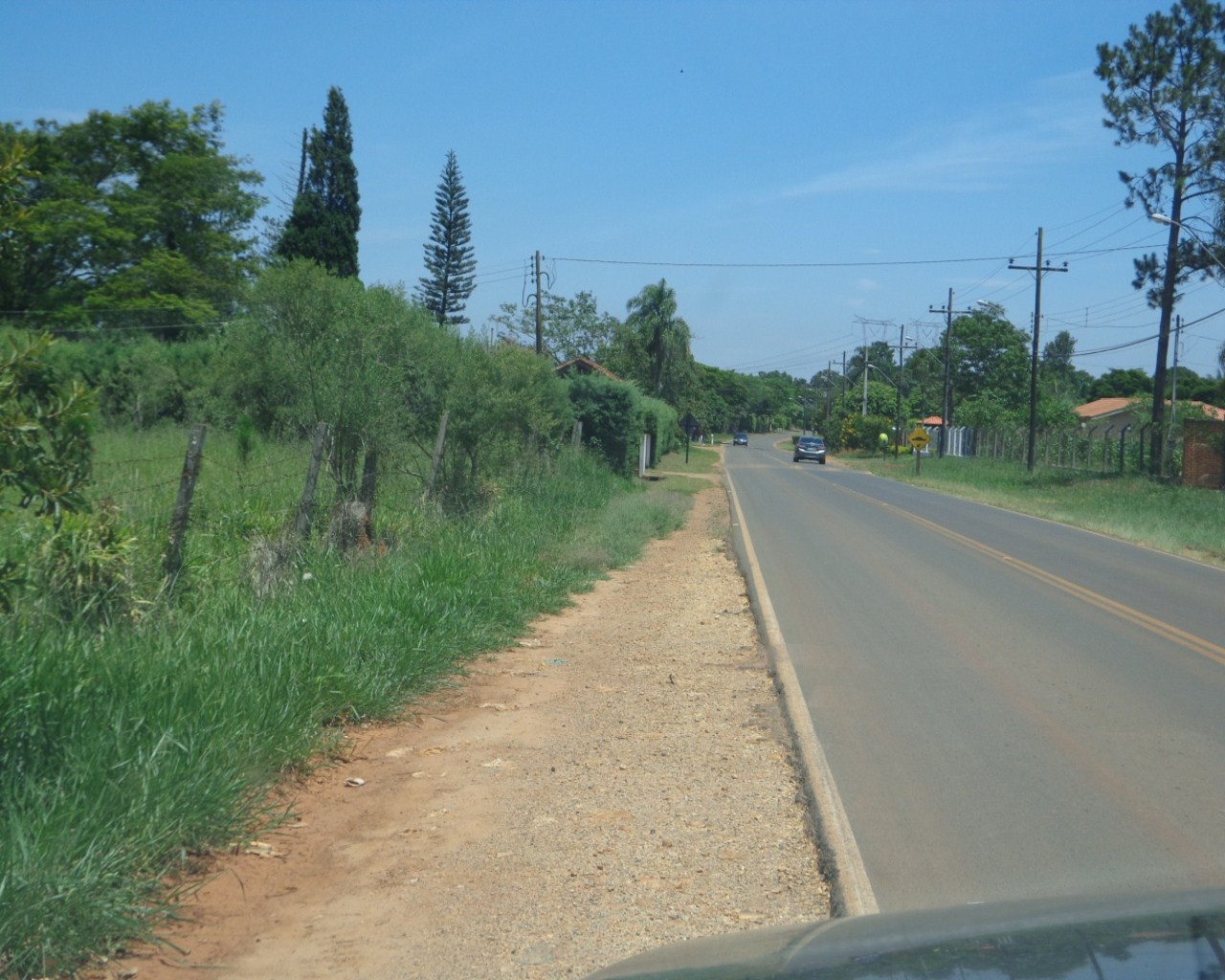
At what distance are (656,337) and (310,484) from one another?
2150 inches

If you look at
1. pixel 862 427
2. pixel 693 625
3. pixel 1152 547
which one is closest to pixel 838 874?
pixel 693 625

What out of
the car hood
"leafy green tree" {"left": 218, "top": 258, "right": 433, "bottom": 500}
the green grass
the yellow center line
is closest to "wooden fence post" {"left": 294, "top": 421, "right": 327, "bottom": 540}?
"leafy green tree" {"left": 218, "top": 258, "right": 433, "bottom": 500}

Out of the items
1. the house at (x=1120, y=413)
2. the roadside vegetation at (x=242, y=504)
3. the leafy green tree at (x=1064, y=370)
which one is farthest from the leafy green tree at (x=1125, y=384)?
the roadside vegetation at (x=242, y=504)

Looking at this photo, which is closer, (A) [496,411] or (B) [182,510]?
(B) [182,510]

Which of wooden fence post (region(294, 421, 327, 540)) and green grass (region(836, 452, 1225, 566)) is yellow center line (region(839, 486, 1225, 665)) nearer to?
green grass (region(836, 452, 1225, 566))

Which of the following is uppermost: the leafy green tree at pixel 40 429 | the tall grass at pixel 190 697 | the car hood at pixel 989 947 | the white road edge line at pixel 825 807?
the leafy green tree at pixel 40 429

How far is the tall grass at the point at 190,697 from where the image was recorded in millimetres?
4332

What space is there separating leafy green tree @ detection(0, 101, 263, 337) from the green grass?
96.5ft

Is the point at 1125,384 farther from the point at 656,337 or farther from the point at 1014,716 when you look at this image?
the point at 1014,716

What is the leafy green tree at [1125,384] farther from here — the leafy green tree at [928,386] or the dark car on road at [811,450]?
the dark car on road at [811,450]

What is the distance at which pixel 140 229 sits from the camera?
44.4 m

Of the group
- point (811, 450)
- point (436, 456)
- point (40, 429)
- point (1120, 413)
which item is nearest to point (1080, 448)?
point (811, 450)

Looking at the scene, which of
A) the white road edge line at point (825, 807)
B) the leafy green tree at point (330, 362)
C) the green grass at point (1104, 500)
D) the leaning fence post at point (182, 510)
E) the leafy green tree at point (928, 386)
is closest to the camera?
the white road edge line at point (825, 807)

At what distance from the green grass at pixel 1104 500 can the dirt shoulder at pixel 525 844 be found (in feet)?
51.1
